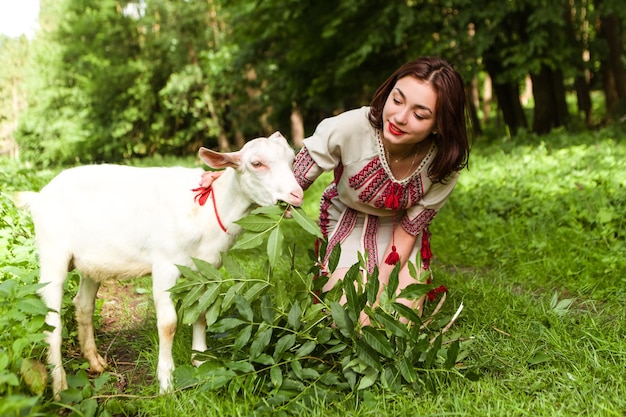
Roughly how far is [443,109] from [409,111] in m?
0.17

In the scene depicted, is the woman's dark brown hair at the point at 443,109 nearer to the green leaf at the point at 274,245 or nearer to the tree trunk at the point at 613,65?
the green leaf at the point at 274,245

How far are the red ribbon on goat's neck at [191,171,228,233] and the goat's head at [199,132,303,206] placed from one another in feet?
0.75

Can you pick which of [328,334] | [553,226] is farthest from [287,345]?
[553,226]

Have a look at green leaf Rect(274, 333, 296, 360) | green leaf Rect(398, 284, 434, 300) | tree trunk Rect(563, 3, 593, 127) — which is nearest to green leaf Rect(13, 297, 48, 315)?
green leaf Rect(274, 333, 296, 360)

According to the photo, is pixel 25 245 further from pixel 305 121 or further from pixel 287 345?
pixel 305 121

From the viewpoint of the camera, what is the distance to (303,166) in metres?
2.77

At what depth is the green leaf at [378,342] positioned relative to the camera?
7.36 feet

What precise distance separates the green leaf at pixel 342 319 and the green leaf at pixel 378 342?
0.23 ft

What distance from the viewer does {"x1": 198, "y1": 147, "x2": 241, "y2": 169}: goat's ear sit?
2334 millimetres

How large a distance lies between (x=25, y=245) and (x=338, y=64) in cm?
763

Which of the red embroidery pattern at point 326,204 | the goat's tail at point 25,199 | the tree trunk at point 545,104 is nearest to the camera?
the goat's tail at point 25,199

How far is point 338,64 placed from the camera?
1020 cm

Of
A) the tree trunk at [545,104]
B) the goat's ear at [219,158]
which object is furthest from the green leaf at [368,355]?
the tree trunk at [545,104]

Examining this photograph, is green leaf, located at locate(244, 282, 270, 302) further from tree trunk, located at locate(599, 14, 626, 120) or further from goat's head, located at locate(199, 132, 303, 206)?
tree trunk, located at locate(599, 14, 626, 120)
